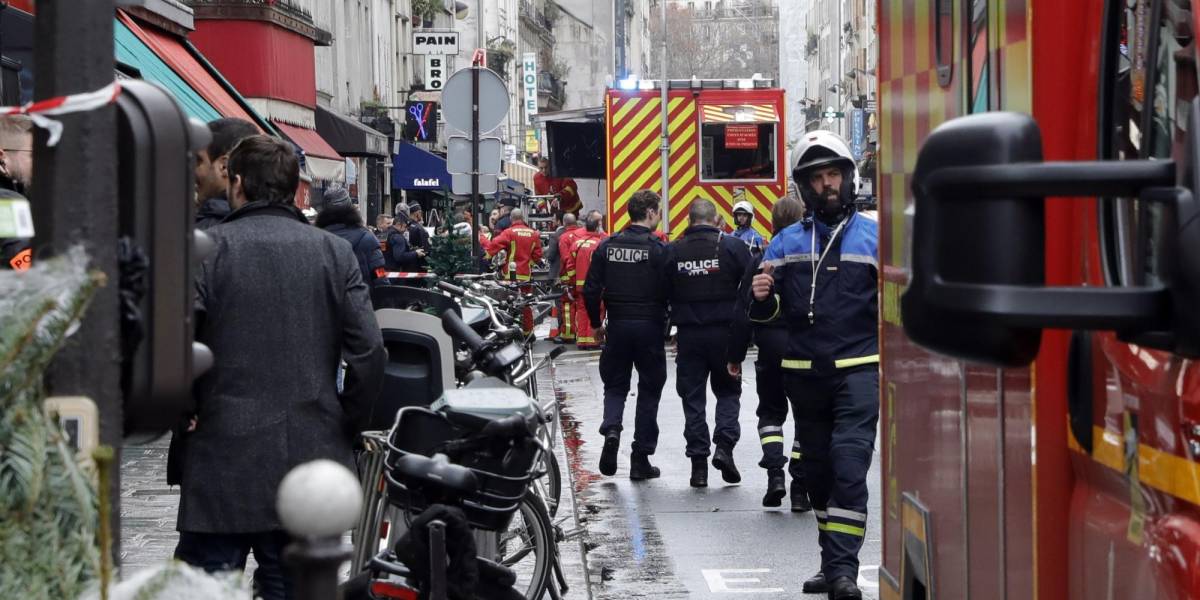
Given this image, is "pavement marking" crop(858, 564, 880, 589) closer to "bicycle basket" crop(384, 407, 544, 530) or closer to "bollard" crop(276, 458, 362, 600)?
"bicycle basket" crop(384, 407, 544, 530)

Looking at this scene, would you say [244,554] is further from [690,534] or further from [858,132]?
[858,132]

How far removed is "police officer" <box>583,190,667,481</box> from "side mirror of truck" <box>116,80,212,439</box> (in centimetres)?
959

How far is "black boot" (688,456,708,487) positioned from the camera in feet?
37.7

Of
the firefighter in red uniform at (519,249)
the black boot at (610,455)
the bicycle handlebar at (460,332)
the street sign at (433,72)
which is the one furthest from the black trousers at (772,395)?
the street sign at (433,72)

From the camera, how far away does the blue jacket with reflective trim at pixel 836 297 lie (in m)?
7.92

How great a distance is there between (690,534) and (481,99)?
6168 millimetres

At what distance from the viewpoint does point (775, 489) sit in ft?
34.7

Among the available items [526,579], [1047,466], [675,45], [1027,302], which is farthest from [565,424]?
[675,45]

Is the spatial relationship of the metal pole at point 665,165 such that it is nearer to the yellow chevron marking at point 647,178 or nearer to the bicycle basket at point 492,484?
the yellow chevron marking at point 647,178

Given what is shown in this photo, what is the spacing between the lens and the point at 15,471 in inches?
72.4

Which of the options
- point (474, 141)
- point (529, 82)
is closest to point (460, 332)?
point (474, 141)

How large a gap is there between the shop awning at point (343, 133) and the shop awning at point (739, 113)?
40.7 feet

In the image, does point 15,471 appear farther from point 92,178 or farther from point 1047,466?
point 1047,466

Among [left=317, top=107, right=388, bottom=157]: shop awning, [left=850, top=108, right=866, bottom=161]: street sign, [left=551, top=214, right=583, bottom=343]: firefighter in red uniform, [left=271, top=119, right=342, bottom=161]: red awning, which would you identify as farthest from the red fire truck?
[left=850, top=108, right=866, bottom=161]: street sign
